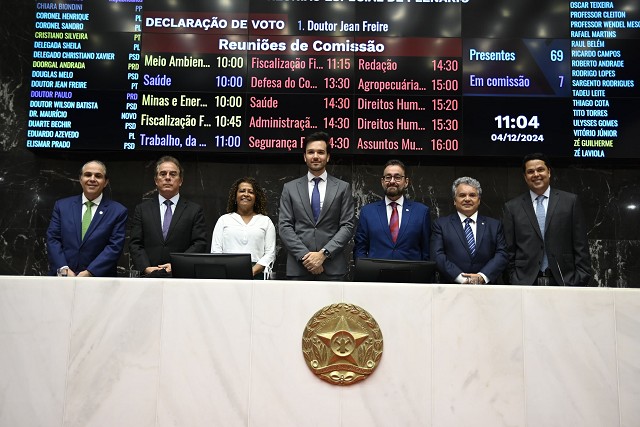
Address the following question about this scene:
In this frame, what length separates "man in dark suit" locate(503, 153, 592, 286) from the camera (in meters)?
3.77

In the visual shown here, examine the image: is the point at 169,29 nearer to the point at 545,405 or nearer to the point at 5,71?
the point at 5,71

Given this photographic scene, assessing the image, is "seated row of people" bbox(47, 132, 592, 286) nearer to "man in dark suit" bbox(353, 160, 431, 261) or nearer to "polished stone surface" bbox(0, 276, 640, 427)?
"man in dark suit" bbox(353, 160, 431, 261)

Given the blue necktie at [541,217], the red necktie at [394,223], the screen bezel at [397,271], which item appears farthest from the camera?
the red necktie at [394,223]

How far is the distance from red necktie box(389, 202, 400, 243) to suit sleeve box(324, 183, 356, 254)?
0.28m

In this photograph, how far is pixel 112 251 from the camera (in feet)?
12.7

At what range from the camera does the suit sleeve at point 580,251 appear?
3717 mm

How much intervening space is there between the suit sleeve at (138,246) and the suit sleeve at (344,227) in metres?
1.16

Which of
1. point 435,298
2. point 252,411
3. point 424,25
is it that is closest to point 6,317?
point 252,411

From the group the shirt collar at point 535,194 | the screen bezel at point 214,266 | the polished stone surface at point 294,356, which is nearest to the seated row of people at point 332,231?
the shirt collar at point 535,194

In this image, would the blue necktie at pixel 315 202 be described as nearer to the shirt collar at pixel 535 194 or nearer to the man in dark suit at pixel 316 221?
the man in dark suit at pixel 316 221

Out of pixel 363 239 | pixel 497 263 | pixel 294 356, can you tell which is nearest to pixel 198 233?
pixel 363 239

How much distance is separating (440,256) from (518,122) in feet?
5.03

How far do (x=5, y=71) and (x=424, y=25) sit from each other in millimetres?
3394

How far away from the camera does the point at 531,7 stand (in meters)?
4.93
